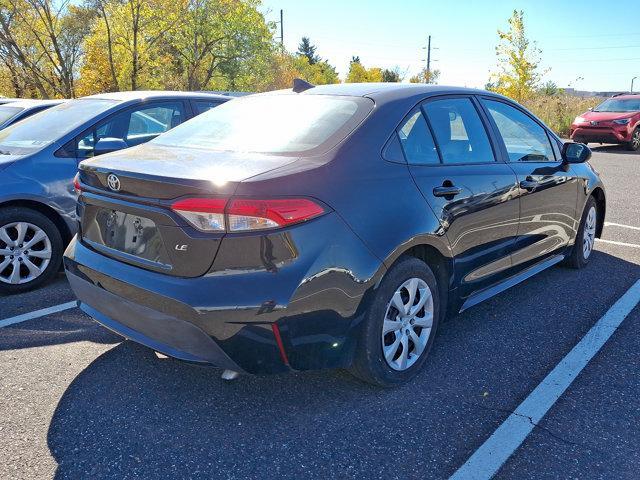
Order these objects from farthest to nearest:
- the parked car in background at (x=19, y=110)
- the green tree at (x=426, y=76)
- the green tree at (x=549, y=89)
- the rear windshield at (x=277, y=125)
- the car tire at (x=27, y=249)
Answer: the green tree at (x=426, y=76) < the green tree at (x=549, y=89) < the parked car in background at (x=19, y=110) < the car tire at (x=27, y=249) < the rear windshield at (x=277, y=125)

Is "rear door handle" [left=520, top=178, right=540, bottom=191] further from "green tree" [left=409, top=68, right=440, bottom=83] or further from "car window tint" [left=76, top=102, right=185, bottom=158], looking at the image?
"green tree" [left=409, top=68, right=440, bottom=83]

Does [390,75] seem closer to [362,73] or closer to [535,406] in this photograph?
[362,73]

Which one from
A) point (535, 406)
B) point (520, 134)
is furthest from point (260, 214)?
point (520, 134)

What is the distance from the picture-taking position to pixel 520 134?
13.5 ft

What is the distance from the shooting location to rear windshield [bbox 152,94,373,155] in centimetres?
281

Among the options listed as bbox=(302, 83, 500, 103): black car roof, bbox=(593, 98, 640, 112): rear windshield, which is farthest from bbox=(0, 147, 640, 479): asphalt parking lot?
bbox=(593, 98, 640, 112): rear windshield

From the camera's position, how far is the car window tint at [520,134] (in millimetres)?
3869

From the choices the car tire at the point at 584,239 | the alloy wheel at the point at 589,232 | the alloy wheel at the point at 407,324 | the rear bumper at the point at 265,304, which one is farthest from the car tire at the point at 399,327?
the alloy wheel at the point at 589,232

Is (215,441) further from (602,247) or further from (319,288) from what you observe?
(602,247)

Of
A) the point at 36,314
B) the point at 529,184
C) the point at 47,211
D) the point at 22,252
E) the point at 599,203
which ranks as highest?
the point at 529,184

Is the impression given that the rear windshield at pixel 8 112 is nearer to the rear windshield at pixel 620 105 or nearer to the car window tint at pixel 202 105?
the car window tint at pixel 202 105

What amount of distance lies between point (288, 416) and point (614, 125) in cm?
1764

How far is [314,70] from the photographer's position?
64375mm

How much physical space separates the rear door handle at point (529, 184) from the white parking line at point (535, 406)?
106 cm
